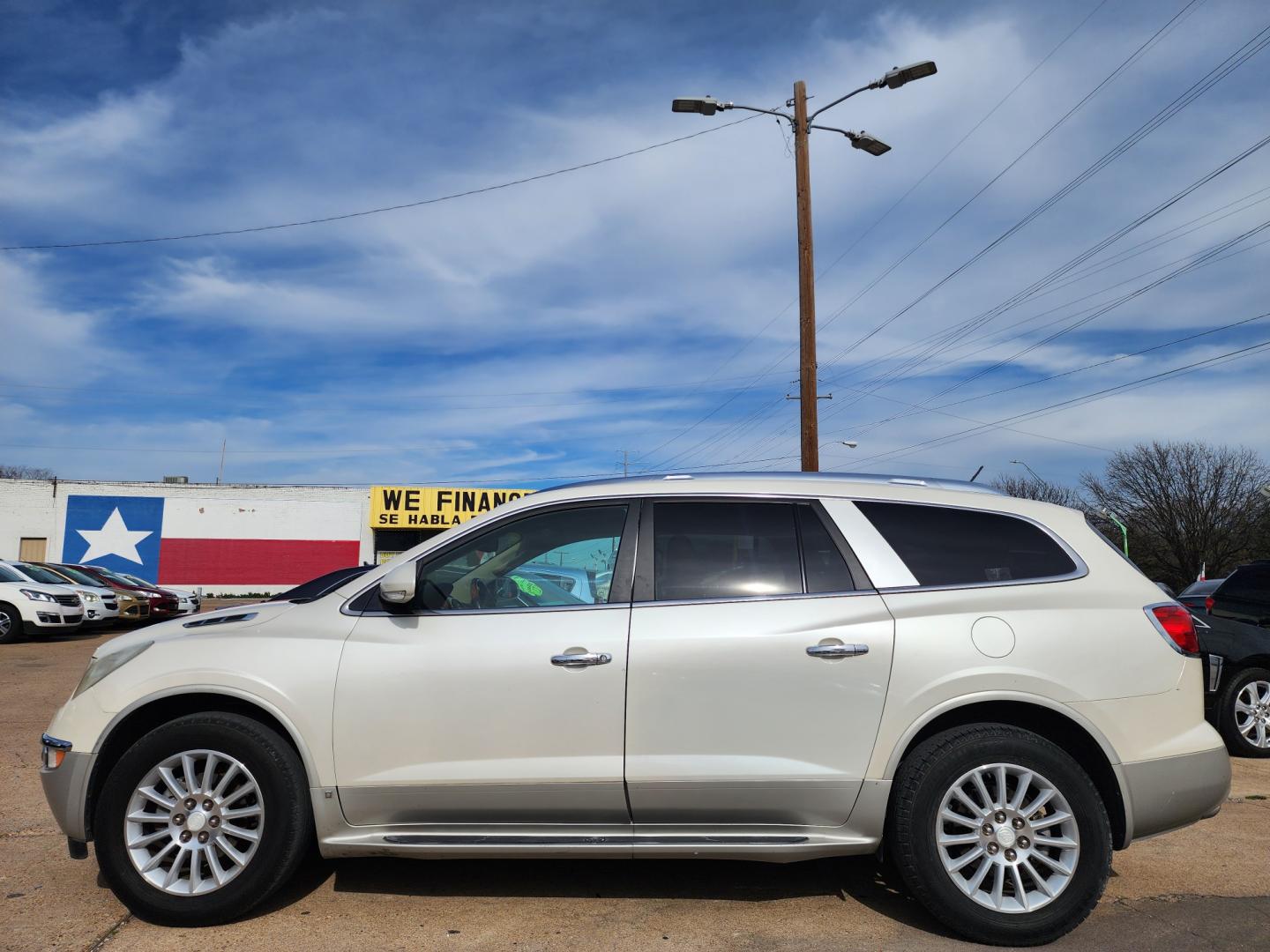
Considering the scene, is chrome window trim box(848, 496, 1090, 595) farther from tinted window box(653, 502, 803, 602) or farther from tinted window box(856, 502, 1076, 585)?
tinted window box(653, 502, 803, 602)

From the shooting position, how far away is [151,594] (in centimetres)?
1994

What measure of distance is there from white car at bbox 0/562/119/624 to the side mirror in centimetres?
1580

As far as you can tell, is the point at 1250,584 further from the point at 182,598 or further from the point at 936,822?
the point at 182,598

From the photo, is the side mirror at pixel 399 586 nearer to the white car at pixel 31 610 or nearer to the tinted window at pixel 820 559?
the tinted window at pixel 820 559

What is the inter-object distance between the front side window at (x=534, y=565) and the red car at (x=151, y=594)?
1794 cm

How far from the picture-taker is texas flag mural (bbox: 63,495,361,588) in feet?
131

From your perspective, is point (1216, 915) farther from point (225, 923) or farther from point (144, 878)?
point (144, 878)

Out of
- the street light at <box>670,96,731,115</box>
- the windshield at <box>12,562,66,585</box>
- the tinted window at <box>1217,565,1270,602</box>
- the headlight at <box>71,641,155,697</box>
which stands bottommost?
the headlight at <box>71,641,155,697</box>

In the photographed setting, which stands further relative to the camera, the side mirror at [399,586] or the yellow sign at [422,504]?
the yellow sign at [422,504]

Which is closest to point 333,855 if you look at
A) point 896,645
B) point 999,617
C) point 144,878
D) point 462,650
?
point 144,878

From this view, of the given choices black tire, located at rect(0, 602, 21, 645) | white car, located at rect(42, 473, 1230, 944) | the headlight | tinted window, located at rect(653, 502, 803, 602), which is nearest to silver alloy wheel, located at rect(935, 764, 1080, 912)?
white car, located at rect(42, 473, 1230, 944)

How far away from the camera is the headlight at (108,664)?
3891mm

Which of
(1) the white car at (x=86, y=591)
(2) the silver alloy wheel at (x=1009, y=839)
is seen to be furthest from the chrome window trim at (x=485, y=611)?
(1) the white car at (x=86, y=591)

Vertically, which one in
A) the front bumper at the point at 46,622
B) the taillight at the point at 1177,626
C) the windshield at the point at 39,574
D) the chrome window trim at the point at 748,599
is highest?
the windshield at the point at 39,574
